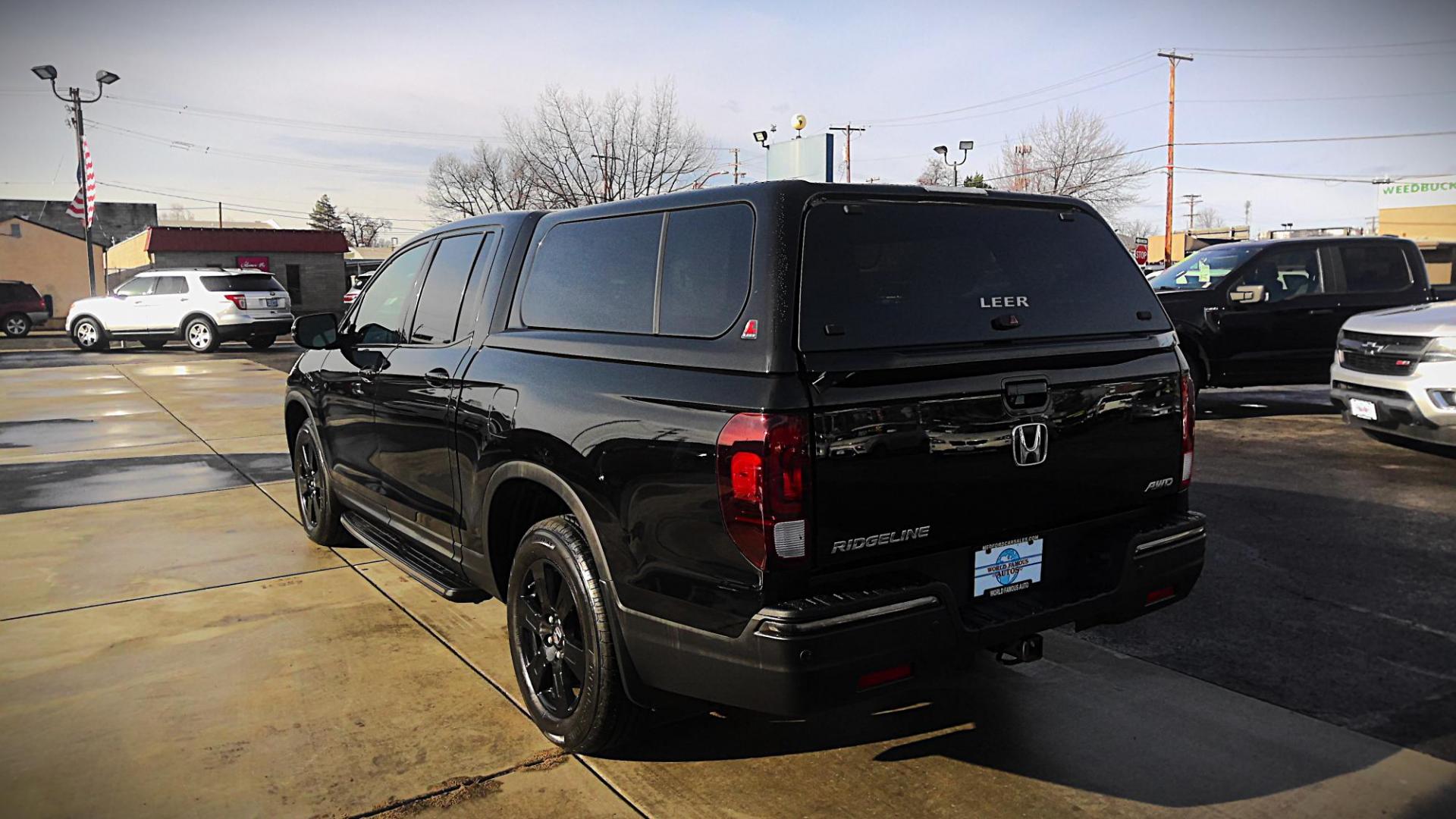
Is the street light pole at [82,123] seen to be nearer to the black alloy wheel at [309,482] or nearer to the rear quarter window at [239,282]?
the rear quarter window at [239,282]

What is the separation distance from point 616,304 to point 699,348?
601mm

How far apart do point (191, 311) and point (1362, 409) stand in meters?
22.6

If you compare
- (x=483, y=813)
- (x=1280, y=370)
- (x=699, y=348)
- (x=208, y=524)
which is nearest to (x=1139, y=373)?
(x=699, y=348)

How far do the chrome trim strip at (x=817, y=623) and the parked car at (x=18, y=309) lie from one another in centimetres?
3419

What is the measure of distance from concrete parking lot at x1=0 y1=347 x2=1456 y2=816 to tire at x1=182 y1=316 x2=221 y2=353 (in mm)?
17930

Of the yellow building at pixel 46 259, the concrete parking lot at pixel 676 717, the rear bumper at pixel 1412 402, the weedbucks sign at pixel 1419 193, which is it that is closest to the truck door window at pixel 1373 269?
the rear bumper at pixel 1412 402

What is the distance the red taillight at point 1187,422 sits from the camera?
11.8ft

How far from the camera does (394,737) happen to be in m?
3.63

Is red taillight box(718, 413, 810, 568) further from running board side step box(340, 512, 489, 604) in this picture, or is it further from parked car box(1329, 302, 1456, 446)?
parked car box(1329, 302, 1456, 446)

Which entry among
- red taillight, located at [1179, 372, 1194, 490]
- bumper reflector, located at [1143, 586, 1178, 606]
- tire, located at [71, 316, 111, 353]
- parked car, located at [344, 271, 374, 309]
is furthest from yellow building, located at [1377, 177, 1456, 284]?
bumper reflector, located at [1143, 586, 1178, 606]

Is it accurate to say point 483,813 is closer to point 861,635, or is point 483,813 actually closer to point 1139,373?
point 861,635

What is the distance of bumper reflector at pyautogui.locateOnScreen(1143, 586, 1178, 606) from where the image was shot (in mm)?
3411

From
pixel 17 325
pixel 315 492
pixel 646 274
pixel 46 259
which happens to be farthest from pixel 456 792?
pixel 46 259

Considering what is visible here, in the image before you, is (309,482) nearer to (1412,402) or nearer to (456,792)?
(456,792)
